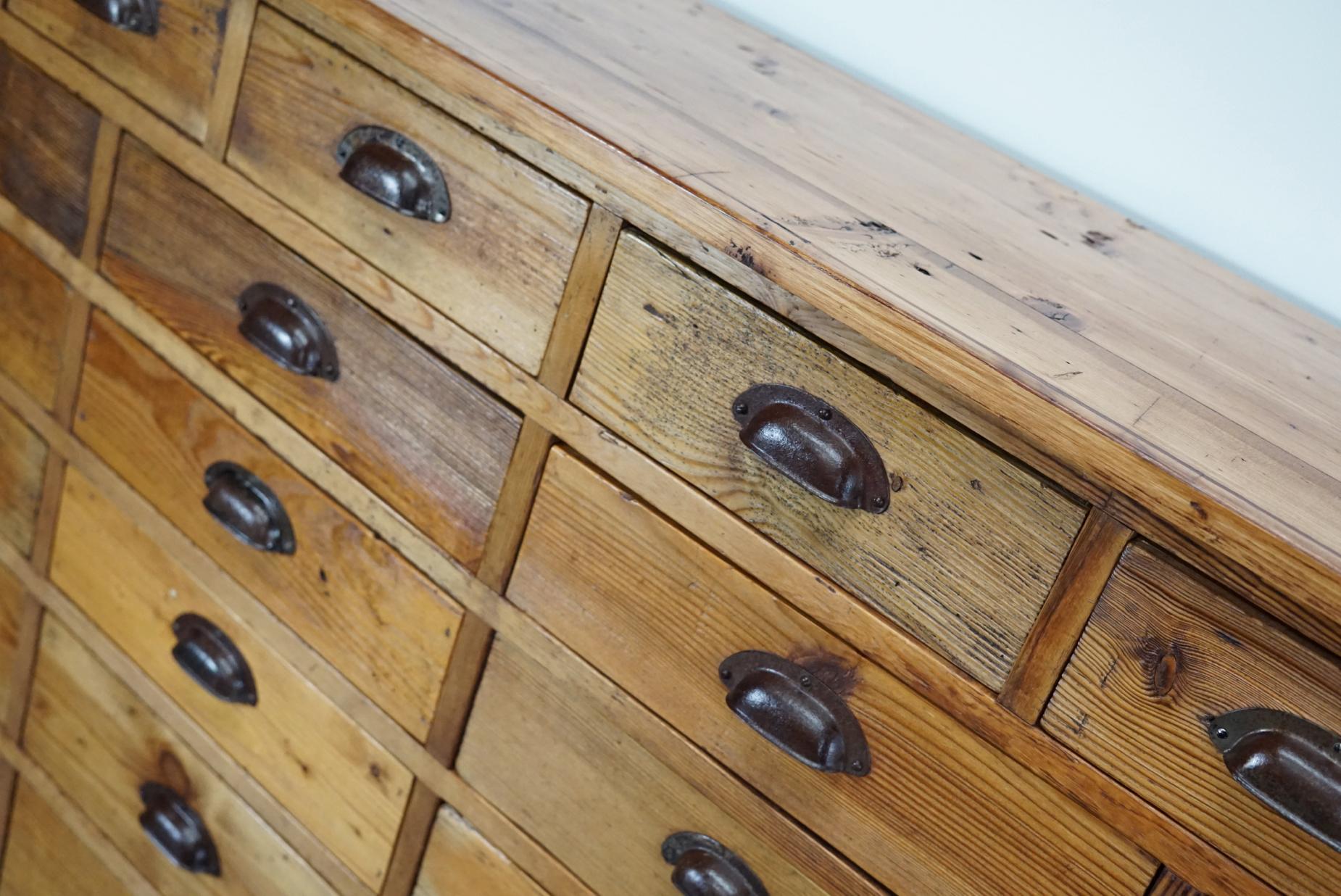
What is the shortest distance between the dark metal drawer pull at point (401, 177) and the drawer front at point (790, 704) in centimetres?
20

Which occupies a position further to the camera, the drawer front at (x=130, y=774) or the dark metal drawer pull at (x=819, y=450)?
the drawer front at (x=130, y=774)

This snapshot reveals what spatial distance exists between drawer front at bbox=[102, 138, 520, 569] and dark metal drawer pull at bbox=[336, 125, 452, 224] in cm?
10

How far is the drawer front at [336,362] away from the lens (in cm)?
88

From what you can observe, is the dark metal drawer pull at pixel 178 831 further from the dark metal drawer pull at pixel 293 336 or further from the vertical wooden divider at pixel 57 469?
the dark metal drawer pull at pixel 293 336

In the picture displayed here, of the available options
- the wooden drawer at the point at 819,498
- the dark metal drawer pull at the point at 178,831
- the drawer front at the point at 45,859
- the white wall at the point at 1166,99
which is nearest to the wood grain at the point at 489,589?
the wooden drawer at the point at 819,498

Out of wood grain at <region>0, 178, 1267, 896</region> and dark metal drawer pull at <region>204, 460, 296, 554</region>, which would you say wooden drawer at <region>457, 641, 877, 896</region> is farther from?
dark metal drawer pull at <region>204, 460, 296, 554</region>

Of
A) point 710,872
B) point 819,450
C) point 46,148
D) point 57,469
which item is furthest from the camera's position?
point 57,469

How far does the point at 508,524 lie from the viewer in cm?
87

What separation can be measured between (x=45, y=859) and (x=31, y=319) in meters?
0.60

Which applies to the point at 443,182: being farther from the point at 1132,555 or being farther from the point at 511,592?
the point at 1132,555

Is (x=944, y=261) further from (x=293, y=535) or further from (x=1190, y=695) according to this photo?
(x=293, y=535)

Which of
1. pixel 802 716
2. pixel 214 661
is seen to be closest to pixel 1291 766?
pixel 802 716

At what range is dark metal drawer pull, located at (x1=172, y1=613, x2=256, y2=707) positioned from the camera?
106 centimetres

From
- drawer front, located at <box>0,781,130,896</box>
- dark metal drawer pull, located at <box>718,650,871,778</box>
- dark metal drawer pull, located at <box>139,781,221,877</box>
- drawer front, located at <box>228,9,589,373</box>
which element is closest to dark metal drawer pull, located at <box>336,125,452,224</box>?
drawer front, located at <box>228,9,589,373</box>
